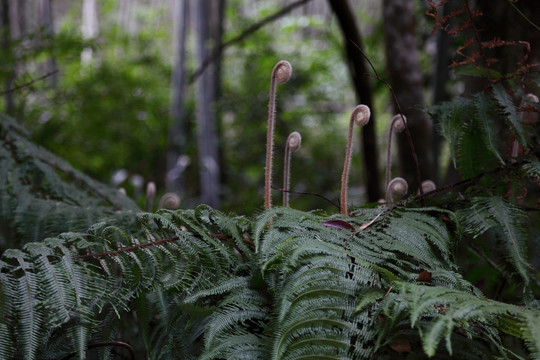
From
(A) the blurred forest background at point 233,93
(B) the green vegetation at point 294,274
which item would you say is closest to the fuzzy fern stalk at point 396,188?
(B) the green vegetation at point 294,274

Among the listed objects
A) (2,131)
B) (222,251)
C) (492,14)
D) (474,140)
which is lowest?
(222,251)

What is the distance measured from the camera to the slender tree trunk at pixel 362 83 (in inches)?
86.0

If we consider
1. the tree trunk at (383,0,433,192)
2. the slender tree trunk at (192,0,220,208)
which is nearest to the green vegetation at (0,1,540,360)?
the tree trunk at (383,0,433,192)

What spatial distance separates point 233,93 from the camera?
18.6 feet

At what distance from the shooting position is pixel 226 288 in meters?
0.69

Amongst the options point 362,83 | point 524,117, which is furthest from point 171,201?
point 362,83

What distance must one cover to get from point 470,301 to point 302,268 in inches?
7.9

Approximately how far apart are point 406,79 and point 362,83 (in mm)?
188

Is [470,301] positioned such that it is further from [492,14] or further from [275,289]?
[492,14]

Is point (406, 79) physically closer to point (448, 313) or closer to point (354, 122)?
point (354, 122)

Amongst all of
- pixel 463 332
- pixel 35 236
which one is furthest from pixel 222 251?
pixel 35 236

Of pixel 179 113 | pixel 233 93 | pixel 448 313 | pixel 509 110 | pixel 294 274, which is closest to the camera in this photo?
pixel 448 313

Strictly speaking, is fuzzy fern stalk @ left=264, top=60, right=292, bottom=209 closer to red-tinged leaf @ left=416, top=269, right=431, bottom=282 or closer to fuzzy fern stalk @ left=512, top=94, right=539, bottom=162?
red-tinged leaf @ left=416, top=269, right=431, bottom=282

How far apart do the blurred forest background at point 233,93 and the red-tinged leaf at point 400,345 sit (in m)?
0.62
